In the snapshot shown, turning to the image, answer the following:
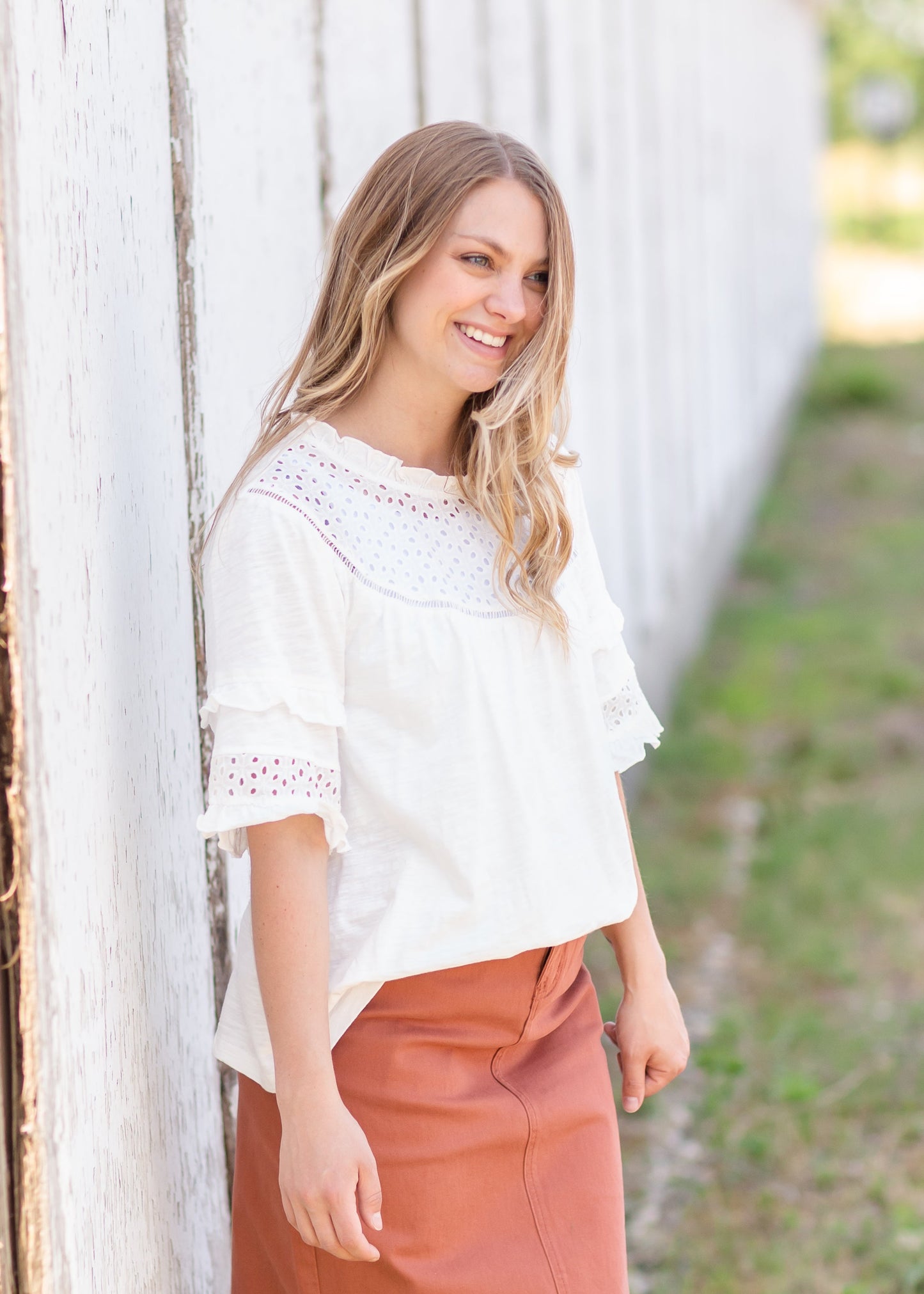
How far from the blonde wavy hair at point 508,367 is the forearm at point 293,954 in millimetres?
375

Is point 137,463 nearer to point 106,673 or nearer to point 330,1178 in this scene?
point 106,673

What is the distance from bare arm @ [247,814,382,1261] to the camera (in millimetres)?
1411

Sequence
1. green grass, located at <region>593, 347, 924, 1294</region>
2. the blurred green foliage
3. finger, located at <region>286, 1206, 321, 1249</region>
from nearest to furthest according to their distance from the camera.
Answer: finger, located at <region>286, 1206, 321, 1249</region>, green grass, located at <region>593, 347, 924, 1294</region>, the blurred green foliage

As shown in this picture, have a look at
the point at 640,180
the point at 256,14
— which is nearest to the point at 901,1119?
the point at 256,14

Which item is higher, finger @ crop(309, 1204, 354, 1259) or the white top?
the white top

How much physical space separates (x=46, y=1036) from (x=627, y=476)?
416 centimetres

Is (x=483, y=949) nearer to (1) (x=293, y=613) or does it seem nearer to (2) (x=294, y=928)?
(2) (x=294, y=928)

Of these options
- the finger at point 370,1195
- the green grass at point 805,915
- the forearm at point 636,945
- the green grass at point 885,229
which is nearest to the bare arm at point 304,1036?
the finger at point 370,1195

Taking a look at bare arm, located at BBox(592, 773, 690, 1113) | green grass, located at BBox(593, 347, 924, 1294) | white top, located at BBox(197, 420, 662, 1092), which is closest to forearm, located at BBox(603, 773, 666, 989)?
bare arm, located at BBox(592, 773, 690, 1113)

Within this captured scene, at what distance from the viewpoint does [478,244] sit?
1622 millimetres

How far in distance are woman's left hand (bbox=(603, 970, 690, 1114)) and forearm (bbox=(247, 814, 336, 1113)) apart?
49 cm

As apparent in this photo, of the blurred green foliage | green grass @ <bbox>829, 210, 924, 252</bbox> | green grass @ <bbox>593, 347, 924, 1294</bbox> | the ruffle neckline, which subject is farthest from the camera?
the blurred green foliage

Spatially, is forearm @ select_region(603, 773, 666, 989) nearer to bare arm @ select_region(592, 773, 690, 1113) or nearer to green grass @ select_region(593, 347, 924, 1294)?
bare arm @ select_region(592, 773, 690, 1113)

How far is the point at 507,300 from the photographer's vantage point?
5.35 ft
